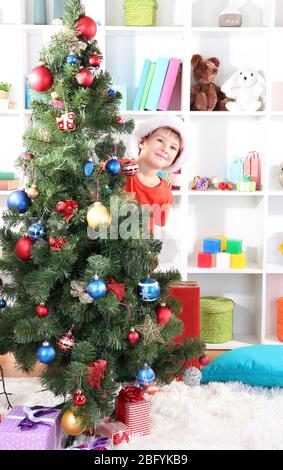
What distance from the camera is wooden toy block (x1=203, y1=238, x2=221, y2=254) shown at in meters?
3.46

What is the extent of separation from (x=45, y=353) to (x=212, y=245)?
166 centimetres

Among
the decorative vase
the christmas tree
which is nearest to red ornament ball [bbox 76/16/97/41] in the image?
the christmas tree

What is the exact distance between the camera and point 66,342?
1979 mm

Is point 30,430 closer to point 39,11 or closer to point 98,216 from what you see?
point 98,216

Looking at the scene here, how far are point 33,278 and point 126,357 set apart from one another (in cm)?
39

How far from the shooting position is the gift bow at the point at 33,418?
6.38 ft

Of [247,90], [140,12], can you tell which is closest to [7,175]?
[140,12]

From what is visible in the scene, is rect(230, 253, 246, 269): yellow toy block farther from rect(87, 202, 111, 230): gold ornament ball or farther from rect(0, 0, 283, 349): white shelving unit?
rect(87, 202, 111, 230): gold ornament ball

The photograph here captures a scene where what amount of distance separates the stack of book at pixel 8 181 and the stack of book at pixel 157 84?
2.34 feet

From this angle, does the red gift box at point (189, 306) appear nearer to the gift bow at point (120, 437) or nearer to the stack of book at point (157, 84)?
the gift bow at point (120, 437)

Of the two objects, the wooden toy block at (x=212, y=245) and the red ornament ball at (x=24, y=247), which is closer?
the red ornament ball at (x=24, y=247)

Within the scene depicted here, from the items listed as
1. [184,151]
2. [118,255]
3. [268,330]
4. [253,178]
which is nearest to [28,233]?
[118,255]

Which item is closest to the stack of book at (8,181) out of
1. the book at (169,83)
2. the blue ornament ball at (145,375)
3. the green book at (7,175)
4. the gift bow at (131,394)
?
the green book at (7,175)

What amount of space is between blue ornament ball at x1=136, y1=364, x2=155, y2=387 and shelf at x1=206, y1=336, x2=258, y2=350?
1382 mm
